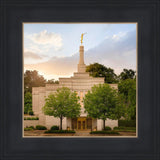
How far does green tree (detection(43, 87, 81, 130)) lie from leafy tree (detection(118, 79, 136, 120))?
2779mm

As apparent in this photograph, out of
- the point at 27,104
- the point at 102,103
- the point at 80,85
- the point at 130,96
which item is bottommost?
the point at 27,104

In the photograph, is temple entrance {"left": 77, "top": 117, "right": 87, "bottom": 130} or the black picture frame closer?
the black picture frame

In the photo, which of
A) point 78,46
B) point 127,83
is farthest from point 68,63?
point 127,83

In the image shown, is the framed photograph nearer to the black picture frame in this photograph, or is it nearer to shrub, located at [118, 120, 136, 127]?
shrub, located at [118, 120, 136, 127]

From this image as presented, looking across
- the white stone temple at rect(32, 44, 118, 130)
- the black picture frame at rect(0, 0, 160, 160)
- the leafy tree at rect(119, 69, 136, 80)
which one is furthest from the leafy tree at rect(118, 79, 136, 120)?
the black picture frame at rect(0, 0, 160, 160)

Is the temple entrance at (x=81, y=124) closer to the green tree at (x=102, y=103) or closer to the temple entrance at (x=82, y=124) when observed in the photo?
the temple entrance at (x=82, y=124)

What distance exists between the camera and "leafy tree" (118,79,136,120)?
9.73m

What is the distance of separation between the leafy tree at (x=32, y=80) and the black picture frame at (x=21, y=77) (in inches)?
442

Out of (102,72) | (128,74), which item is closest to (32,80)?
(102,72)

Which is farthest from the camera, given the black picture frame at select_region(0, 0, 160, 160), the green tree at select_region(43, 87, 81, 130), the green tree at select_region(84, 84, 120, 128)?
Answer: the green tree at select_region(43, 87, 81, 130)

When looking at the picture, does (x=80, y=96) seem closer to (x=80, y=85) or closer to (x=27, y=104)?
(x=80, y=85)

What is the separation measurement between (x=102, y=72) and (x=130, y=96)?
373 centimetres

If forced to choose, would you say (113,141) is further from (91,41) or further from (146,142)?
(91,41)

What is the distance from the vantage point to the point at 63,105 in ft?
28.7
